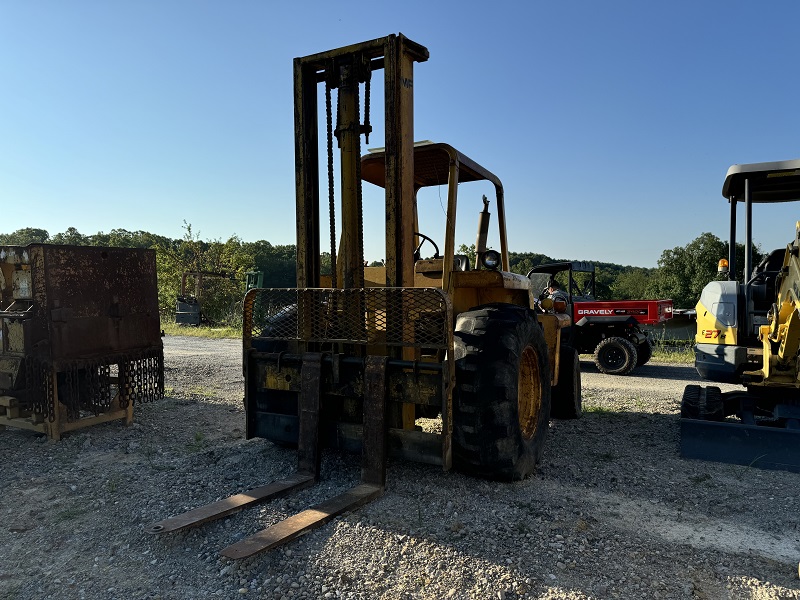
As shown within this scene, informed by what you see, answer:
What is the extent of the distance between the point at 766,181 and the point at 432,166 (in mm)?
3853

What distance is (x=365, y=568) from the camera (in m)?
2.91

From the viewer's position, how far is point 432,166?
16.7ft

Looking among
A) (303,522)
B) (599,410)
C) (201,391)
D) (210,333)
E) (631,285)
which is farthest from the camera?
(631,285)

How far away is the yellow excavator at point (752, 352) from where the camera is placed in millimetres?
4859

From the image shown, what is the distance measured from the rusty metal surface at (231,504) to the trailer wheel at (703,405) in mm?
3900

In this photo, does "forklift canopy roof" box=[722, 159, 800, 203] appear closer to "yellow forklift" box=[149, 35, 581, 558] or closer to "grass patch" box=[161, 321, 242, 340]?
"yellow forklift" box=[149, 35, 581, 558]

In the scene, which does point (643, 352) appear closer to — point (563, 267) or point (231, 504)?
point (563, 267)

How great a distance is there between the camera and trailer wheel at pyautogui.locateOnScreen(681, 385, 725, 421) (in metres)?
5.53

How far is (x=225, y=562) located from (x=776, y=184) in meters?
6.58

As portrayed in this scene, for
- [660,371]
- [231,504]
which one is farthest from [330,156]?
[660,371]

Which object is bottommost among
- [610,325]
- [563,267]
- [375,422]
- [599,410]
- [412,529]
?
[599,410]

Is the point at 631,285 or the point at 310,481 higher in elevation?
the point at 631,285

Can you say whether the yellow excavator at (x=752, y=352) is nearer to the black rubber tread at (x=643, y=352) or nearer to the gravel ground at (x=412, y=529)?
the gravel ground at (x=412, y=529)

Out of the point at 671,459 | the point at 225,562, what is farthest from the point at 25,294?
the point at 671,459
